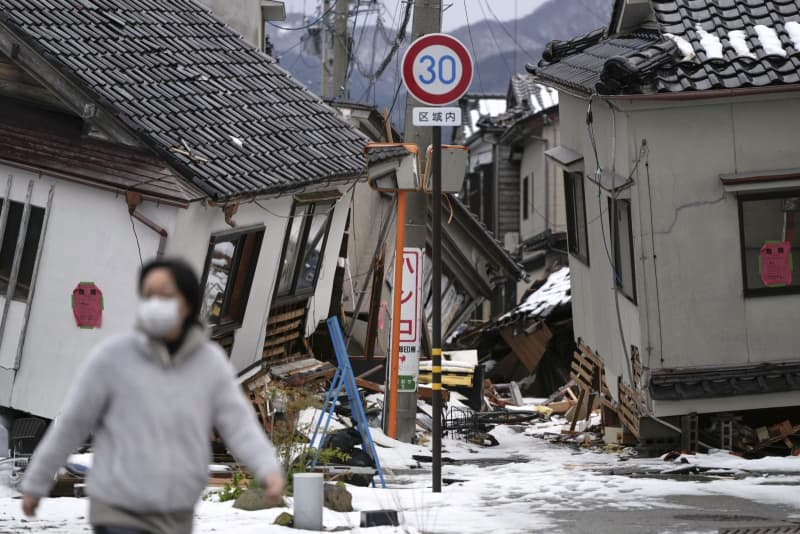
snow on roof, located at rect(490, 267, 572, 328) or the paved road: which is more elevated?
snow on roof, located at rect(490, 267, 572, 328)

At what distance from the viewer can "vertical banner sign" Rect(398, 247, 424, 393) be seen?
49.7 ft

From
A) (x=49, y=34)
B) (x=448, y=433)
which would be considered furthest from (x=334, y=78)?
(x=49, y=34)

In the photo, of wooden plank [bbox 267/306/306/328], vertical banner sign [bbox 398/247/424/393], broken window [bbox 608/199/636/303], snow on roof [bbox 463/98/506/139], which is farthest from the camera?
snow on roof [bbox 463/98/506/139]

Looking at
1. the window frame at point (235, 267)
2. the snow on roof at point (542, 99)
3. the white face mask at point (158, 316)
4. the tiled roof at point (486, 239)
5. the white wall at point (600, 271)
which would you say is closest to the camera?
the white face mask at point (158, 316)

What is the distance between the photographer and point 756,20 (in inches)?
561

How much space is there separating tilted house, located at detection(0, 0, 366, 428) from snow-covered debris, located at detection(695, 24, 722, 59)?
510cm

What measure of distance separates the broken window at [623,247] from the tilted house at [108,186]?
3.82m

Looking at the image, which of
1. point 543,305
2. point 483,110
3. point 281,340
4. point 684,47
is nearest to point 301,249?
point 281,340

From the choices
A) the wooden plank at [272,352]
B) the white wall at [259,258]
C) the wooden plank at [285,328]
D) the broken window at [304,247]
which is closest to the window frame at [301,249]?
the broken window at [304,247]

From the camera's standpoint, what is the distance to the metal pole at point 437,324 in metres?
11.0

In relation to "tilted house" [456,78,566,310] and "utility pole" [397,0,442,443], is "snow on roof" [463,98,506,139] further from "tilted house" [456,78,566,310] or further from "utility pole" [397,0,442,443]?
"utility pole" [397,0,442,443]

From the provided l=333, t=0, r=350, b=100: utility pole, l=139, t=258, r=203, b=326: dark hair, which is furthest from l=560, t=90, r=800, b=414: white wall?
l=333, t=0, r=350, b=100: utility pole

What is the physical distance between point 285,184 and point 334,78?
55.6 feet

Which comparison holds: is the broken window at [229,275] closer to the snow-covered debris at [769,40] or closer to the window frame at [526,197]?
the snow-covered debris at [769,40]
